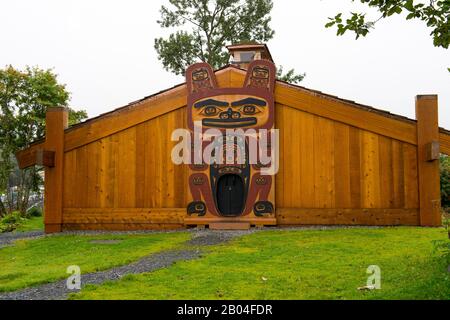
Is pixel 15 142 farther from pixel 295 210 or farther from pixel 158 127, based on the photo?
pixel 295 210

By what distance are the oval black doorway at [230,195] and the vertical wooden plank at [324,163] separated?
2431mm

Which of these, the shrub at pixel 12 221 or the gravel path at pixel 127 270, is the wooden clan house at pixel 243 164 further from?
the shrub at pixel 12 221

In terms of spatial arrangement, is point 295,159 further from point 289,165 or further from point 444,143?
point 444,143

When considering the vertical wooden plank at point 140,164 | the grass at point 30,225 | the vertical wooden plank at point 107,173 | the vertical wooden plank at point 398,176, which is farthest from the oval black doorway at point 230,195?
the grass at point 30,225

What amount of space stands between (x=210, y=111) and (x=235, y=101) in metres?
0.89

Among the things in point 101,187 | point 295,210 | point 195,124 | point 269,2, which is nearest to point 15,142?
point 101,187

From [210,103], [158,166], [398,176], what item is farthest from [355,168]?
[158,166]

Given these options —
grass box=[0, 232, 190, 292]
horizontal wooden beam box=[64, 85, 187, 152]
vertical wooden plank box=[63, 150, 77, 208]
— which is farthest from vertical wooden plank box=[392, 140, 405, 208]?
vertical wooden plank box=[63, 150, 77, 208]

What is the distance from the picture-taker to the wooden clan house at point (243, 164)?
46.3 feet

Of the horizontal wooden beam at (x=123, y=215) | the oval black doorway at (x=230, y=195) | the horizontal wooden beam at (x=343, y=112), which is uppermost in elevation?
the horizontal wooden beam at (x=343, y=112)

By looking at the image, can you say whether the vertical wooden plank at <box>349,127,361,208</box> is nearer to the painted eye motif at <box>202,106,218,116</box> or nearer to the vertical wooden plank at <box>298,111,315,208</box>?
the vertical wooden plank at <box>298,111,315,208</box>

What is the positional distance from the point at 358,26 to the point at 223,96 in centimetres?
977

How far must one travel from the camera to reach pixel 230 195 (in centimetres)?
1511
